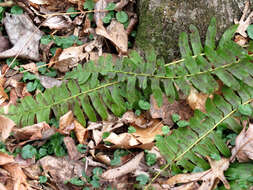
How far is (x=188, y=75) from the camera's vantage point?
8.93 ft

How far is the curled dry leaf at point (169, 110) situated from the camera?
2.86 meters

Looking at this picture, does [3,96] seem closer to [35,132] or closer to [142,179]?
[35,132]

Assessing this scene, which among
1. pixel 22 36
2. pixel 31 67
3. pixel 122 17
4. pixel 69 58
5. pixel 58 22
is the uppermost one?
pixel 122 17

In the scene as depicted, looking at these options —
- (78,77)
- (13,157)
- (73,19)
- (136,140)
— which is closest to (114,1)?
(73,19)

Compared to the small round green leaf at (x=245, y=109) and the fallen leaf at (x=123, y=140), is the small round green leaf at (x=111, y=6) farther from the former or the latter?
the small round green leaf at (x=245, y=109)

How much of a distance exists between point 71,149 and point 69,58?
0.90 metres

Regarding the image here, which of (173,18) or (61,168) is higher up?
(173,18)

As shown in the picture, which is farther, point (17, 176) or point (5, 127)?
point (5, 127)

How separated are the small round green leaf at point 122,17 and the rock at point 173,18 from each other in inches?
6.3

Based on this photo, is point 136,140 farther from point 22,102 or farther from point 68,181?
point 22,102

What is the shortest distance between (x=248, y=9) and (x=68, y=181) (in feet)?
6.77

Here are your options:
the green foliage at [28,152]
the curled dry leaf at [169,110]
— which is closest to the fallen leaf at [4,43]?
the green foliage at [28,152]

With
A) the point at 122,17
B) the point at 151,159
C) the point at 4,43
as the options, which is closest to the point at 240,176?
the point at 151,159

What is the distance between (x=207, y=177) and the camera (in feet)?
7.93
